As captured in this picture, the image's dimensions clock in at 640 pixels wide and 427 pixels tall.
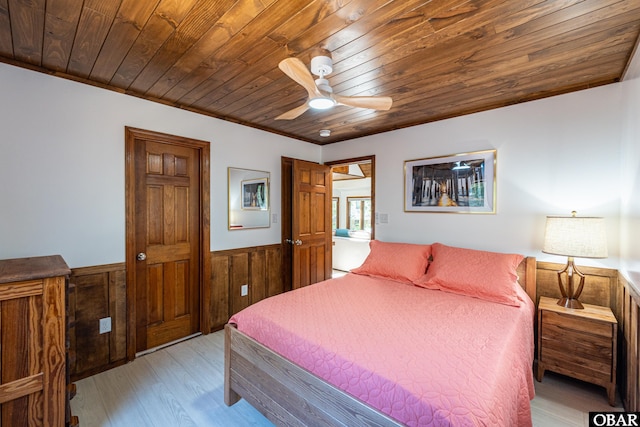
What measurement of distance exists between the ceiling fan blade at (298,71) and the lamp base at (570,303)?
97.2 inches

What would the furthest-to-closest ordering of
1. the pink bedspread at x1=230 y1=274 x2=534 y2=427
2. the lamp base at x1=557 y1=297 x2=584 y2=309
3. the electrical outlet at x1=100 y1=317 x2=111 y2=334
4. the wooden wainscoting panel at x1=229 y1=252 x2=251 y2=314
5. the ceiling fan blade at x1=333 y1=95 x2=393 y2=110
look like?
the wooden wainscoting panel at x1=229 y1=252 x2=251 y2=314, the electrical outlet at x1=100 y1=317 x2=111 y2=334, the lamp base at x1=557 y1=297 x2=584 y2=309, the ceiling fan blade at x1=333 y1=95 x2=393 y2=110, the pink bedspread at x1=230 y1=274 x2=534 y2=427

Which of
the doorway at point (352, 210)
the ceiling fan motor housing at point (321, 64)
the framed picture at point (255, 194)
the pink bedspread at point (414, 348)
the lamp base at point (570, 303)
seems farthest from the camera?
the doorway at point (352, 210)

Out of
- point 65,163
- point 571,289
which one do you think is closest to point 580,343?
point 571,289

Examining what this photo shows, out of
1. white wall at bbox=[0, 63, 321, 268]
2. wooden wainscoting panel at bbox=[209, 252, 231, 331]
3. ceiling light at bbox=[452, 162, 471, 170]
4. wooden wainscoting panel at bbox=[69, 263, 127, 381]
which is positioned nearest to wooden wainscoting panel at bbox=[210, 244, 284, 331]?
wooden wainscoting panel at bbox=[209, 252, 231, 331]

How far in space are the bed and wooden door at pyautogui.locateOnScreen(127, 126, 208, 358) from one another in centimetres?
121

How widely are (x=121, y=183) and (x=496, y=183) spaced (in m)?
3.45

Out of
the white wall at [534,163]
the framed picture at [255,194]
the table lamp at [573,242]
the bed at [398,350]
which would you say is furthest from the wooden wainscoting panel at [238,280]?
the table lamp at [573,242]

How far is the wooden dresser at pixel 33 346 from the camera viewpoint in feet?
4.47

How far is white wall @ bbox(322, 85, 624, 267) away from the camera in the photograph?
88.2 inches

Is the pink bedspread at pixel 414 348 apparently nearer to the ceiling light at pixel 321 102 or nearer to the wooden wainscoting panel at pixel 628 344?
the wooden wainscoting panel at pixel 628 344

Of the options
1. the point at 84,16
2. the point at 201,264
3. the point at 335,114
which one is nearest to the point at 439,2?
the point at 335,114

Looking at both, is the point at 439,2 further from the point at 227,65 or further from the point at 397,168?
the point at 397,168

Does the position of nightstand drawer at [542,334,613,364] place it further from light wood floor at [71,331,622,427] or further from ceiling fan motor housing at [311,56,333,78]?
ceiling fan motor housing at [311,56,333,78]

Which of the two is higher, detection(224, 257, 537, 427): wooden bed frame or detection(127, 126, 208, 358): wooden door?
detection(127, 126, 208, 358): wooden door
